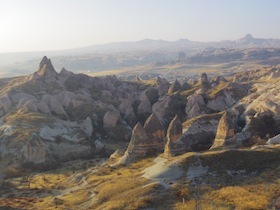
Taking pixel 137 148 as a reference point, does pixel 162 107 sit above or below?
above

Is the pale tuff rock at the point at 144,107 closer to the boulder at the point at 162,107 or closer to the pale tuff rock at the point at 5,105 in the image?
the boulder at the point at 162,107

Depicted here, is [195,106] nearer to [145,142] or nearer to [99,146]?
[99,146]

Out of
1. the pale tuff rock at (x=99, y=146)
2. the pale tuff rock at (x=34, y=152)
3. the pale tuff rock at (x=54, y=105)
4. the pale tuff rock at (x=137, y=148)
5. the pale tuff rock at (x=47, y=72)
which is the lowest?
the pale tuff rock at (x=99, y=146)

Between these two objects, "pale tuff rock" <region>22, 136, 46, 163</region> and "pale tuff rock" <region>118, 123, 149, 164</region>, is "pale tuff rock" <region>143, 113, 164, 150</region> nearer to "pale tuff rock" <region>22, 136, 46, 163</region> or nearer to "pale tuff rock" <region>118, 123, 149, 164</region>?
"pale tuff rock" <region>118, 123, 149, 164</region>

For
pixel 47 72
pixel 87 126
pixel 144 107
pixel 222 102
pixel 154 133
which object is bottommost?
pixel 87 126

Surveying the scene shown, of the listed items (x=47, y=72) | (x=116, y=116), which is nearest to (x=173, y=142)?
(x=116, y=116)

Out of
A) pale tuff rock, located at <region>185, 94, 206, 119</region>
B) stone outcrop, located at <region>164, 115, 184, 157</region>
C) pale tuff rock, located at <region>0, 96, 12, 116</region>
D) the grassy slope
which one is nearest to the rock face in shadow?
stone outcrop, located at <region>164, 115, 184, 157</region>

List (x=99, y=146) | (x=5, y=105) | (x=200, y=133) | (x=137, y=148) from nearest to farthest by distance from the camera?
(x=137, y=148), (x=200, y=133), (x=99, y=146), (x=5, y=105)

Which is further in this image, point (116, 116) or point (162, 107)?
point (162, 107)

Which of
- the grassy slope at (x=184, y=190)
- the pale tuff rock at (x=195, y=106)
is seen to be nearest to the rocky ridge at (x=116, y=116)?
the pale tuff rock at (x=195, y=106)

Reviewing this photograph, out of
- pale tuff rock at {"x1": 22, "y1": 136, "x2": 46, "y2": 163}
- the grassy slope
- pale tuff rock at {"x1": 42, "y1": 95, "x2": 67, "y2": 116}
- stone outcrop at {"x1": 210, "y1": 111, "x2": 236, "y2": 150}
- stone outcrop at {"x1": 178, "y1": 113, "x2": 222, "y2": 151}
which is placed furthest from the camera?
pale tuff rock at {"x1": 42, "y1": 95, "x2": 67, "y2": 116}

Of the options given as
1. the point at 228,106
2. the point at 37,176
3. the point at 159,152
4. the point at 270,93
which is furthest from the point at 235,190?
the point at 228,106
